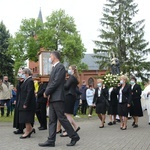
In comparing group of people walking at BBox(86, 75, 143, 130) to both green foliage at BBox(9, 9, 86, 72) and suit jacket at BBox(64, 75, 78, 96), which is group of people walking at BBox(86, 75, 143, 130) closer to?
suit jacket at BBox(64, 75, 78, 96)

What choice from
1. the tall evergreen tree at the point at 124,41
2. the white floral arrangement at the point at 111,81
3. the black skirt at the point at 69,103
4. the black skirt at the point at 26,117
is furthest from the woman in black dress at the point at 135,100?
the tall evergreen tree at the point at 124,41

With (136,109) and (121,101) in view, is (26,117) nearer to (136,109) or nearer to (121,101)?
(121,101)

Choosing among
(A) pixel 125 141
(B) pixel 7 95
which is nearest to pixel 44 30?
(B) pixel 7 95

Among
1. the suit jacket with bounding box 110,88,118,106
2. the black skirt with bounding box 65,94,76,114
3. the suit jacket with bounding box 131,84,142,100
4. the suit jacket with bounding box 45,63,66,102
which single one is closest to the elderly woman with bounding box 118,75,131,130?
the suit jacket with bounding box 131,84,142,100

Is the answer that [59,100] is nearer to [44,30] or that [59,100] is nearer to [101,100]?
[101,100]

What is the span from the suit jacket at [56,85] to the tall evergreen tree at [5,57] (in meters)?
43.6

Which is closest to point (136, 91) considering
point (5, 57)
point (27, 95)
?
point (27, 95)

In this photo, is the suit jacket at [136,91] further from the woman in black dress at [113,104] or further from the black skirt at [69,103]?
the black skirt at [69,103]

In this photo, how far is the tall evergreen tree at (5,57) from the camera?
5195 centimetres

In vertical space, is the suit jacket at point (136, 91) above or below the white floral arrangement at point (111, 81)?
below

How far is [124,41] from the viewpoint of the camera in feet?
147

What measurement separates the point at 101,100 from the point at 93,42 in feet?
110

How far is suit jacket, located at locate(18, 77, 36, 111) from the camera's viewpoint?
891cm

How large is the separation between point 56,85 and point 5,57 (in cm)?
4725
